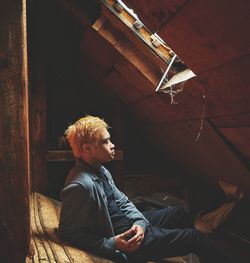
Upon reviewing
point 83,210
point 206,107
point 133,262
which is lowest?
point 133,262

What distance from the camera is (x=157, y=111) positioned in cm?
342

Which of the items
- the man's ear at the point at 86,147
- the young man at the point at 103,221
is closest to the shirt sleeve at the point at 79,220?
the young man at the point at 103,221

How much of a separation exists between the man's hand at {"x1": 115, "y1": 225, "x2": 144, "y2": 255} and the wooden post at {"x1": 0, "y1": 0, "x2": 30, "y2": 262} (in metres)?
0.62

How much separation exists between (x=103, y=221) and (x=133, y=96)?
1927 millimetres

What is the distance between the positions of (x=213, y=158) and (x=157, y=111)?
80 cm

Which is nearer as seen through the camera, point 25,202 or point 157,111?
point 25,202

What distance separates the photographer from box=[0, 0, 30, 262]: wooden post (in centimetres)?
140

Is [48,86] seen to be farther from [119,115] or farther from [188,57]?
[188,57]

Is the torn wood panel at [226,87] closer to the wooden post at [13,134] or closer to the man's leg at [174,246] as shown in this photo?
the man's leg at [174,246]

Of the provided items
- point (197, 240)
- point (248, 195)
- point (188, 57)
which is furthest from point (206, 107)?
point (248, 195)

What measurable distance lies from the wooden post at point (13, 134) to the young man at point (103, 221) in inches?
15.9

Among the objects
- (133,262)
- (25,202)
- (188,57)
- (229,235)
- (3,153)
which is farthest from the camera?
(229,235)

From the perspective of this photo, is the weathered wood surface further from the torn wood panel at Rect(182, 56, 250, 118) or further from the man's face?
the torn wood panel at Rect(182, 56, 250, 118)

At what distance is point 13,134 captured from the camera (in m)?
1.47
